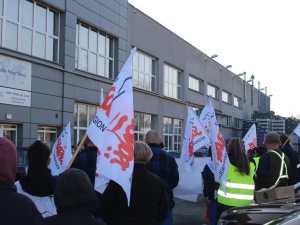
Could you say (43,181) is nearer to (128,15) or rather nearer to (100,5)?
(100,5)

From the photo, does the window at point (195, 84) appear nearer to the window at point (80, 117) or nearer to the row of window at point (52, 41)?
the row of window at point (52, 41)

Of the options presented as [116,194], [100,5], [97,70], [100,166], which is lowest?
[116,194]

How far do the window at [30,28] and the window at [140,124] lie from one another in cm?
782

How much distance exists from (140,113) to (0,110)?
35.2 feet

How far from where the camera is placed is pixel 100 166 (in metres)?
3.69

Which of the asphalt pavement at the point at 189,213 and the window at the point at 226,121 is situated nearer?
the asphalt pavement at the point at 189,213

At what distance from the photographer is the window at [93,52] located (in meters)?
18.3

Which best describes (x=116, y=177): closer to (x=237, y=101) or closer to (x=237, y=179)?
(x=237, y=179)

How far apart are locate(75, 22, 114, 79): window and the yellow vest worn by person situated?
13.2 metres

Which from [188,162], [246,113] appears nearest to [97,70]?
[188,162]

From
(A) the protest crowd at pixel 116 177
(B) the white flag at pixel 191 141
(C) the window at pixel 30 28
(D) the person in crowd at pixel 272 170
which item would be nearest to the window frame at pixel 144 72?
(C) the window at pixel 30 28

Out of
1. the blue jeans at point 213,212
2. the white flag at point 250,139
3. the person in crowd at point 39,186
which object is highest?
the white flag at point 250,139

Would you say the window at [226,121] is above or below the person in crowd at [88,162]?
above

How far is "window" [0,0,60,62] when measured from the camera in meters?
14.6
